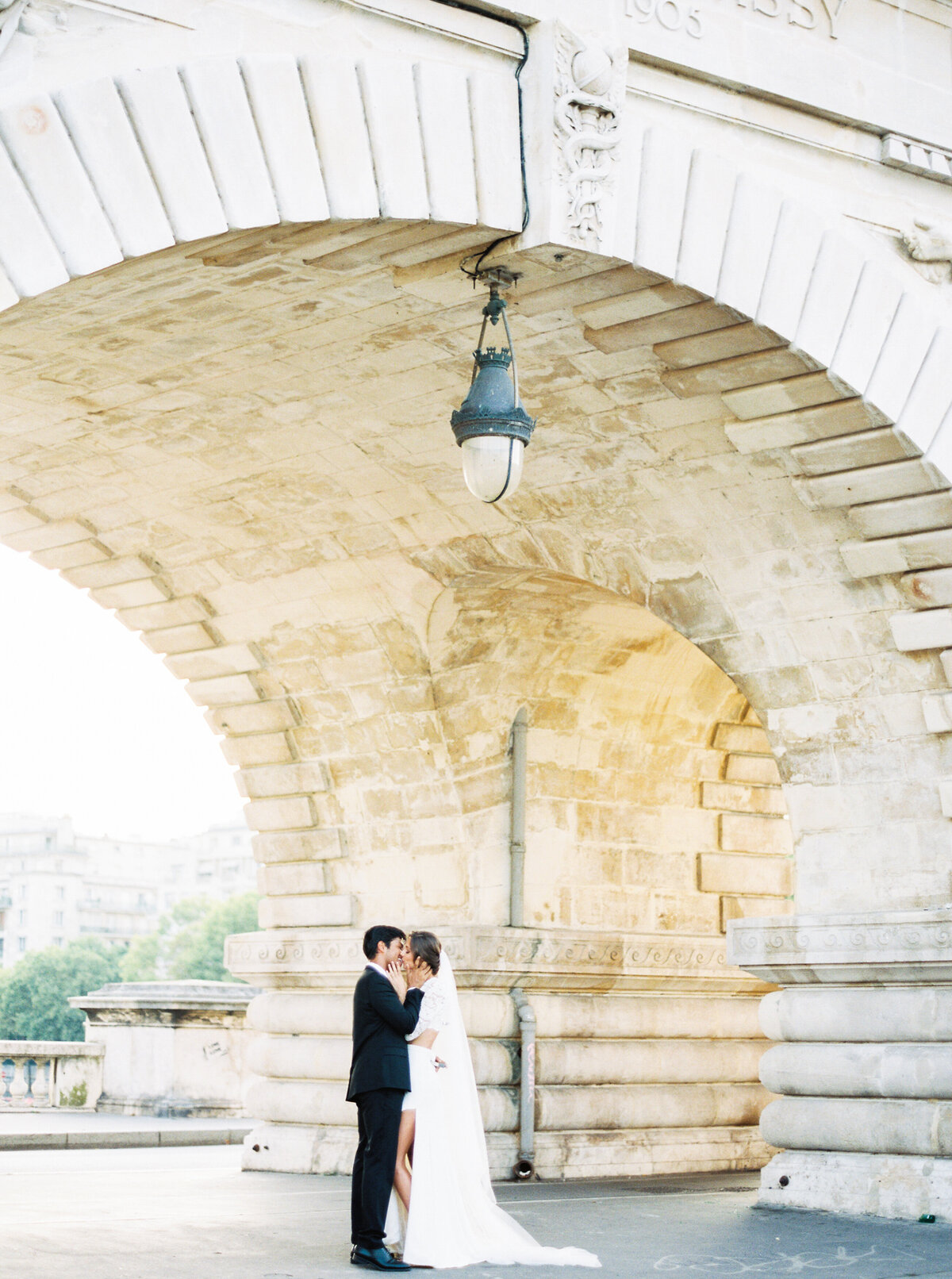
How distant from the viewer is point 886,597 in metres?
8.42

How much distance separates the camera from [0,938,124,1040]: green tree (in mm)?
78125

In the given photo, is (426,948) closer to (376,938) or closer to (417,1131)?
(376,938)

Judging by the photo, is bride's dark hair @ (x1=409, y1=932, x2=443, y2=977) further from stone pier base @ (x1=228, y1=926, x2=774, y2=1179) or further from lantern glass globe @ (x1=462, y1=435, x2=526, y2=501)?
stone pier base @ (x1=228, y1=926, x2=774, y2=1179)

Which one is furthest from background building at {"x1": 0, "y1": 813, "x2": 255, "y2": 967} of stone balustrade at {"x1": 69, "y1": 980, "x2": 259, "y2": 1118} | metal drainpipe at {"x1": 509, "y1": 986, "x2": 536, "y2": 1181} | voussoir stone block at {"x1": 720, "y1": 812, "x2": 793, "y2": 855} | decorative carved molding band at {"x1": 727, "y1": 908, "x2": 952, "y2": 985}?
decorative carved molding band at {"x1": 727, "y1": 908, "x2": 952, "y2": 985}

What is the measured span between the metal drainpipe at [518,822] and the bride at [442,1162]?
11.8ft

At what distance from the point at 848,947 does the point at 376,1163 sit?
2829 mm

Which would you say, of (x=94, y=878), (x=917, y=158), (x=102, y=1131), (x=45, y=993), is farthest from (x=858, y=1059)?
Answer: (x=94, y=878)

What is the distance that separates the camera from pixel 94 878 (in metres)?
114

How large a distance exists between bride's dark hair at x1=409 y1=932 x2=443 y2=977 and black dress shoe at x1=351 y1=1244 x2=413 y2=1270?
3.64ft

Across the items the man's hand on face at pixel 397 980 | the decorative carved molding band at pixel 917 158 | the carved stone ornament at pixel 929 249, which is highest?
the decorative carved molding band at pixel 917 158

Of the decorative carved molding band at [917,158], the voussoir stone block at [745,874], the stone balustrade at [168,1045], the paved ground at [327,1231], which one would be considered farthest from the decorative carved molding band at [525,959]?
the decorative carved molding band at [917,158]

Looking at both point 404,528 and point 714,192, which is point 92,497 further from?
point 714,192

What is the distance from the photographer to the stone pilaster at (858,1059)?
8164 millimetres

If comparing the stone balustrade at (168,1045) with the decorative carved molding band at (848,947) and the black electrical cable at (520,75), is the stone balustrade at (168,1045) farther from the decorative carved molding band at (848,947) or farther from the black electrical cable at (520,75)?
the black electrical cable at (520,75)
